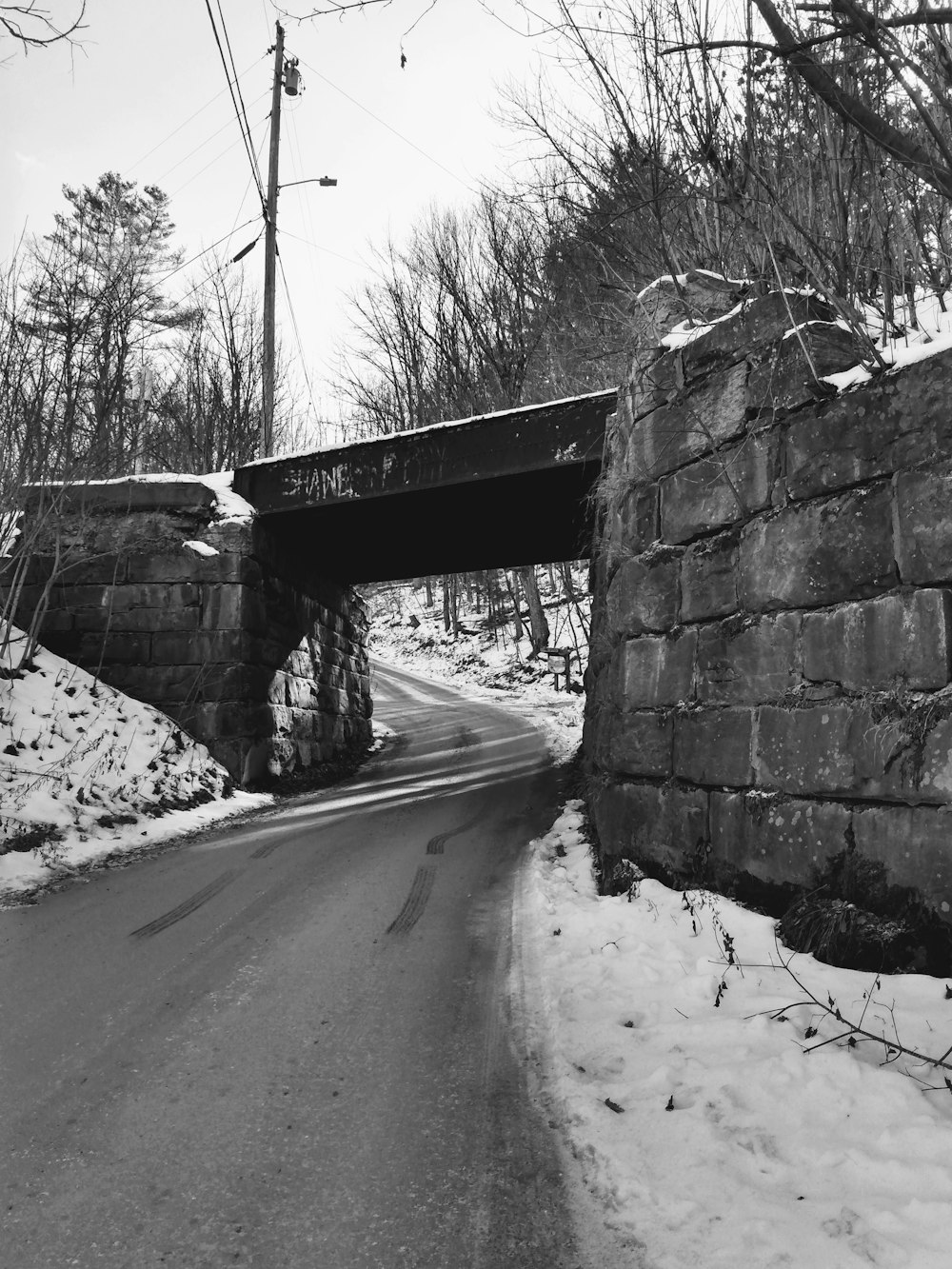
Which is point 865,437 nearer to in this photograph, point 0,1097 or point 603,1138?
point 603,1138

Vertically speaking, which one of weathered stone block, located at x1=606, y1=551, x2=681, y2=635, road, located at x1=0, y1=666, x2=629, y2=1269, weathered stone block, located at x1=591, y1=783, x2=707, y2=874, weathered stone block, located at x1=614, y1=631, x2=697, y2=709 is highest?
weathered stone block, located at x1=606, y1=551, x2=681, y2=635

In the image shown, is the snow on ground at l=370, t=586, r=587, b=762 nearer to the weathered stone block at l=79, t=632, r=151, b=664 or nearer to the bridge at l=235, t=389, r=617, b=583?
the bridge at l=235, t=389, r=617, b=583

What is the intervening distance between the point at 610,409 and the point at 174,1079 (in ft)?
24.2

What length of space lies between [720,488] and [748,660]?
45.9 inches

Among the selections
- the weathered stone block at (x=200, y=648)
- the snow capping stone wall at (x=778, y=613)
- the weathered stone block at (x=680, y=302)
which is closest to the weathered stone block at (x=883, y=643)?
the snow capping stone wall at (x=778, y=613)

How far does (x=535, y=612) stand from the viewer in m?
25.5

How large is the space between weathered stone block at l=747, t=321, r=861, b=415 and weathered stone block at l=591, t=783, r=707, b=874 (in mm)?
2427

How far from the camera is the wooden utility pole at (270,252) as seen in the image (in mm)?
14234

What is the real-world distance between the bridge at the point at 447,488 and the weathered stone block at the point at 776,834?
4038mm

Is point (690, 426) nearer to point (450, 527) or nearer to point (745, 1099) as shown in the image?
point (745, 1099)

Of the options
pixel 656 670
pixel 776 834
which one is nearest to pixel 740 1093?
pixel 776 834

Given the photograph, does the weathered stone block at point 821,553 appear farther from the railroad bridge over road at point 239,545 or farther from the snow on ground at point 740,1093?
the railroad bridge over road at point 239,545

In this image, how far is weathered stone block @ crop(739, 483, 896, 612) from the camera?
375 centimetres

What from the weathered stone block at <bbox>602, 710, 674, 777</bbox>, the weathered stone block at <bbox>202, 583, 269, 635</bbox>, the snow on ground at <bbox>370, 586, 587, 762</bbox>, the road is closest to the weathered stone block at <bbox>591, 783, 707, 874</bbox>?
the weathered stone block at <bbox>602, 710, 674, 777</bbox>
